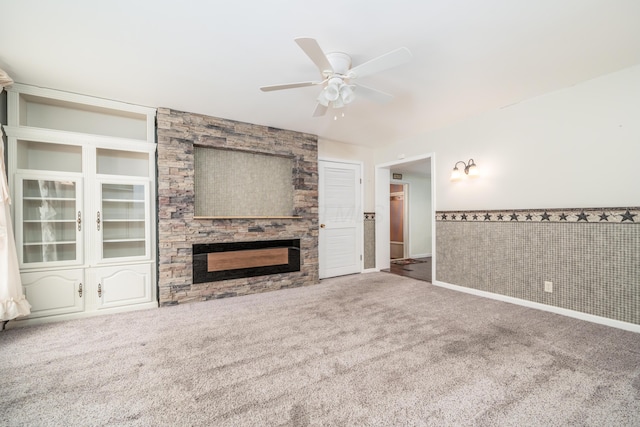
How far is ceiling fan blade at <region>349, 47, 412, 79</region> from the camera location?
1.88 meters

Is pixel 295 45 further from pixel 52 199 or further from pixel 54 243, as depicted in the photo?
pixel 54 243

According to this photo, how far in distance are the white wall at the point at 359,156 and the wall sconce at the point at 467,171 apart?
5.70 ft

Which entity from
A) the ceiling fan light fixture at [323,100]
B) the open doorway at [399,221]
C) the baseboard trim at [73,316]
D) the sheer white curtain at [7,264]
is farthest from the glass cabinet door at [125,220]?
the open doorway at [399,221]

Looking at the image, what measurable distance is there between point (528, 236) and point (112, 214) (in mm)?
5143

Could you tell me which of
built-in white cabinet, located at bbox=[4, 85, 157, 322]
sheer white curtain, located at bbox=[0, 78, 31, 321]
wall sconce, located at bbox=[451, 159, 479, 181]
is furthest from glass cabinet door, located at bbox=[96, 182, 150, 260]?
wall sconce, located at bbox=[451, 159, 479, 181]

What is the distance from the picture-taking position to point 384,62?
6.62ft

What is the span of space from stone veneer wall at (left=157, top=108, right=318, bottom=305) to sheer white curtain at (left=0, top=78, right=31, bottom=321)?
48.0 inches

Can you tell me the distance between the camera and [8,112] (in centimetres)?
278

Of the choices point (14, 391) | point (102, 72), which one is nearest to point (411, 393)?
point (14, 391)

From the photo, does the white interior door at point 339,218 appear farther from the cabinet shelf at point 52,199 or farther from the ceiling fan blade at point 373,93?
the cabinet shelf at point 52,199

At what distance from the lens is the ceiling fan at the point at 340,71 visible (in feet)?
6.22

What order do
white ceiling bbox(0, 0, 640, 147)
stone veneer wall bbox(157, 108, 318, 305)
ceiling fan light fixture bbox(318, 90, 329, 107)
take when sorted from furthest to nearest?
stone veneer wall bbox(157, 108, 318, 305) < ceiling fan light fixture bbox(318, 90, 329, 107) < white ceiling bbox(0, 0, 640, 147)

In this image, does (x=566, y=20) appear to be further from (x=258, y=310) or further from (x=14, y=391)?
(x=14, y=391)

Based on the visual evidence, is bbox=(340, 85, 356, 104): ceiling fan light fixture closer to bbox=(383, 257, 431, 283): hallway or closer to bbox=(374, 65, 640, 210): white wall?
bbox=(374, 65, 640, 210): white wall
